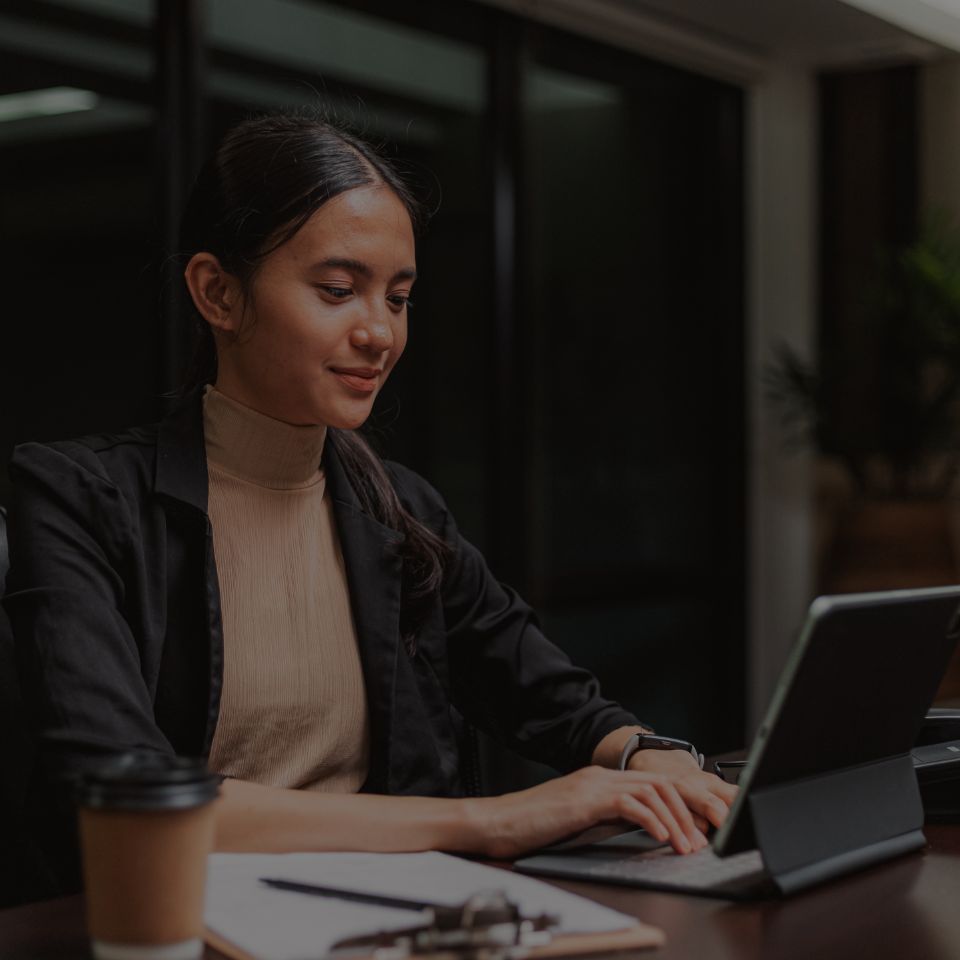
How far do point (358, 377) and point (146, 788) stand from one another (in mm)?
755

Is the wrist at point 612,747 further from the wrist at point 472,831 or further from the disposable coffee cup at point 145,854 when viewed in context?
the disposable coffee cup at point 145,854

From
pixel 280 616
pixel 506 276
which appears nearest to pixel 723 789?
pixel 280 616

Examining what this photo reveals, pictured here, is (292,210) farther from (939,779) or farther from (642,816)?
(939,779)

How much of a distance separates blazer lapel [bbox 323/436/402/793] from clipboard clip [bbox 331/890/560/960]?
2.14 ft

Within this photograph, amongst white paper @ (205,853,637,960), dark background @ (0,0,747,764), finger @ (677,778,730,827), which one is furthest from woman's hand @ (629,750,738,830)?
dark background @ (0,0,747,764)

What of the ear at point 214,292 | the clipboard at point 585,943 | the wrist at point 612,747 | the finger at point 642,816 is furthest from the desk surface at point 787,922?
the ear at point 214,292

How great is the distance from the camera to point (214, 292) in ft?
5.44

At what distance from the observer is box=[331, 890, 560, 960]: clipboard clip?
907 millimetres

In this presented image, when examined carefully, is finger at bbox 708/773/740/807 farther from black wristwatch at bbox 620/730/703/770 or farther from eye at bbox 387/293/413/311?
eye at bbox 387/293/413/311

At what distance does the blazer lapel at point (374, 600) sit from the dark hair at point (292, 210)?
0.03m

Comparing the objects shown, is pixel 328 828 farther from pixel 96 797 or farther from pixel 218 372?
pixel 218 372

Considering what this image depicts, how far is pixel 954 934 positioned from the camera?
3.41 ft

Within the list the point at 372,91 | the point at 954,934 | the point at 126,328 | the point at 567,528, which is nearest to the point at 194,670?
the point at 954,934

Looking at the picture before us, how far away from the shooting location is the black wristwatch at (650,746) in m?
1.53
